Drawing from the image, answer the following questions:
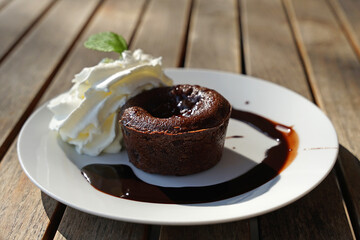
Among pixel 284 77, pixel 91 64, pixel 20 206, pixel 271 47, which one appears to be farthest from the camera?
pixel 271 47

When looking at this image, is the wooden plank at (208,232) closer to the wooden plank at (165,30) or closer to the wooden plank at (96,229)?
the wooden plank at (96,229)

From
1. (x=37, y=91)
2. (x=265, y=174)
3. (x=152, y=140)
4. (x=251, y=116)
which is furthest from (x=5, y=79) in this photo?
(x=265, y=174)

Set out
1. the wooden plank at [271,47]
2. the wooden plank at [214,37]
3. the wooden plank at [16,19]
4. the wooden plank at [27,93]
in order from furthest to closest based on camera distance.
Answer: the wooden plank at [16,19], the wooden plank at [214,37], the wooden plank at [271,47], the wooden plank at [27,93]

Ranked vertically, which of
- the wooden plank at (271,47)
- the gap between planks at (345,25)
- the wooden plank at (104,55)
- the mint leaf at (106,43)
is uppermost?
the mint leaf at (106,43)

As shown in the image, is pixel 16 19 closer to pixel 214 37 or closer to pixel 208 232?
pixel 214 37

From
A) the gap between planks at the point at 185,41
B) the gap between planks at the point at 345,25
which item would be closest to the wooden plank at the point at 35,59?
the gap between planks at the point at 185,41

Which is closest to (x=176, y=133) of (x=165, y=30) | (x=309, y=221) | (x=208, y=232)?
(x=208, y=232)

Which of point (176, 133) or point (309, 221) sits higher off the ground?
point (176, 133)
